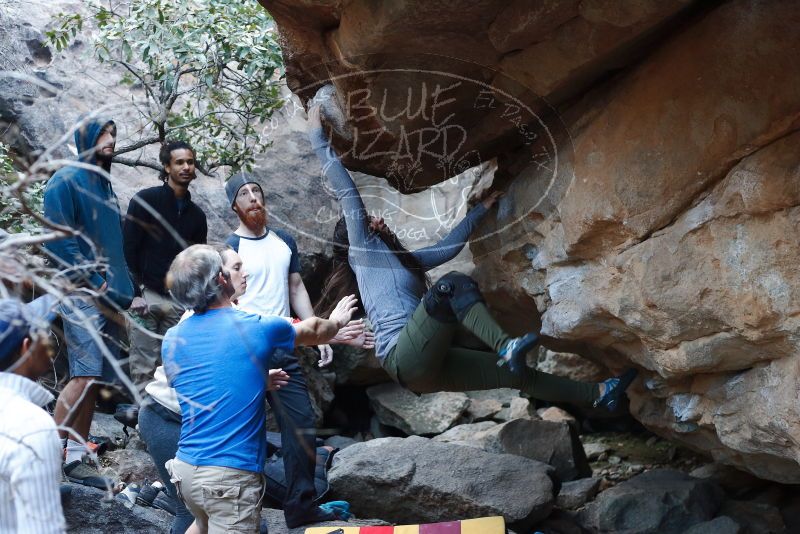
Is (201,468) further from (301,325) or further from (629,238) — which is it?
(629,238)

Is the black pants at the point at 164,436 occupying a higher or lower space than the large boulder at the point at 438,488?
higher

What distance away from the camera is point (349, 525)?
4.57m

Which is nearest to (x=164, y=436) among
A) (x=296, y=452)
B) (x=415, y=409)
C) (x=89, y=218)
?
(x=296, y=452)

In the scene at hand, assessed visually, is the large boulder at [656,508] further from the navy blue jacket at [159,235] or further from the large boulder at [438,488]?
the navy blue jacket at [159,235]

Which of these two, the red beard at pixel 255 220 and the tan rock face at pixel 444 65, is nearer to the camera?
the tan rock face at pixel 444 65

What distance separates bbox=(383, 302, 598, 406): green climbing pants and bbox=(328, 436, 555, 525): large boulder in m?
0.71

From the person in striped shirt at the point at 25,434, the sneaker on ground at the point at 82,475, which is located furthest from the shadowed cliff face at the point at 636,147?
the sneaker on ground at the point at 82,475

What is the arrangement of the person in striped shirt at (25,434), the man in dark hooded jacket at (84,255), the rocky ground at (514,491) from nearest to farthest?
the person in striped shirt at (25,434) → the man in dark hooded jacket at (84,255) → the rocky ground at (514,491)

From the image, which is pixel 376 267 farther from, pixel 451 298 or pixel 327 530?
pixel 327 530

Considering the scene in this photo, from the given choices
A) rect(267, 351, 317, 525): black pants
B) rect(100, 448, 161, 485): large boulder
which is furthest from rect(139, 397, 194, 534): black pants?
rect(100, 448, 161, 485): large boulder

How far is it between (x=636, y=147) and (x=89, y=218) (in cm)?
273

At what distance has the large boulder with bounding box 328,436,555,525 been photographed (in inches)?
212

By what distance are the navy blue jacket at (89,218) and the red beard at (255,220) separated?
0.67 metres

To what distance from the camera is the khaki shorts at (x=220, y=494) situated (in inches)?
149
